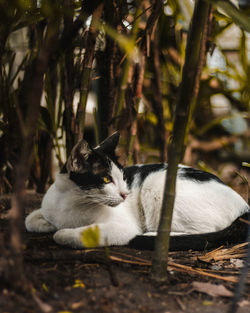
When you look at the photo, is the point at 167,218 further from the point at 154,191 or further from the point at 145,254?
the point at 154,191

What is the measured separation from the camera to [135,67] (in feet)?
6.86

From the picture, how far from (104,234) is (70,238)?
0.50 ft

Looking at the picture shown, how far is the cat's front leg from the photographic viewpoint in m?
1.37

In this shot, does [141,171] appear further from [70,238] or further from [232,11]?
[232,11]

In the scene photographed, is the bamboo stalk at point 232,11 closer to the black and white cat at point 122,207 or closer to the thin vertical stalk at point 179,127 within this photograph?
the thin vertical stalk at point 179,127

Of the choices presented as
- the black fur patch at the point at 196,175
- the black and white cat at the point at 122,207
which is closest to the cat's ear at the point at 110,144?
the black and white cat at the point at 122,207

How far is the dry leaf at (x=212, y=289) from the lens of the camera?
106cm

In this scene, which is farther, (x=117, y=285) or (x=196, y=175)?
(x=196, y=175)

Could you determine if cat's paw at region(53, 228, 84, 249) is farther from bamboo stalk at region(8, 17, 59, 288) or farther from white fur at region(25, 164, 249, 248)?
bamboo stalk at region(8, 17, 59, 288)

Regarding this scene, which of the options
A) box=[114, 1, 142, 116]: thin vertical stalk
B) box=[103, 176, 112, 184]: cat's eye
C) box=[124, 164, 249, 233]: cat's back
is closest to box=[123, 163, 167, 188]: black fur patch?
box=[124, 164, 249, 233]: cat's back

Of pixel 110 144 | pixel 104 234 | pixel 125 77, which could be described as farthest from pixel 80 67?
pixel 104 234

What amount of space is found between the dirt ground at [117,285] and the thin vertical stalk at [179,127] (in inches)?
3.7

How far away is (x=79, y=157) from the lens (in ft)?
4.94

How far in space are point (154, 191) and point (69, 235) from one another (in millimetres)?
512
